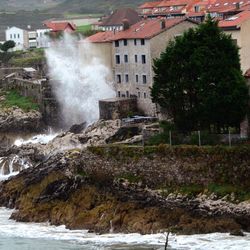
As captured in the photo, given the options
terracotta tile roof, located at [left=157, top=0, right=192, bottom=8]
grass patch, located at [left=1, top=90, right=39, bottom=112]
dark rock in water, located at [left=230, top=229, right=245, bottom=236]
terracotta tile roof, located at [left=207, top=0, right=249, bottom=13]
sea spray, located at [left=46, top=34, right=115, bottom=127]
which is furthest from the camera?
terracotta tile roof, located at [left=157, top=0, right=192, bottom=8]

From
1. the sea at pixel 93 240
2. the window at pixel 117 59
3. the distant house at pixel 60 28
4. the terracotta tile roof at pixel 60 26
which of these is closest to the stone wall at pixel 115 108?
the window at pixel 117 59

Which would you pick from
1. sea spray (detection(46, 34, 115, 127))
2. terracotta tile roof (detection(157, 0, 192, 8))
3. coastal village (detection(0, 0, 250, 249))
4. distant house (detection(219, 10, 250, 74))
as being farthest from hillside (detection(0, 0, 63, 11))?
distant house (detection(219, 10, 250, 74))

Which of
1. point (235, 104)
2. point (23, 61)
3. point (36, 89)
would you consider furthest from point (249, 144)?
point (23, 61)

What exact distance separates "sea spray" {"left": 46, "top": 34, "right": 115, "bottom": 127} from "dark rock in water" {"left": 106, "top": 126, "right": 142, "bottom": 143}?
7504 millimetres

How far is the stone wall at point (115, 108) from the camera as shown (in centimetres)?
6400

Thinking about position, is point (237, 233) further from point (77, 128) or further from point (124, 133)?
point (77, 128)

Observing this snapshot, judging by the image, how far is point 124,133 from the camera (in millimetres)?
59531

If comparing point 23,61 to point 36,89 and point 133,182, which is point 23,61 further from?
point 133,182

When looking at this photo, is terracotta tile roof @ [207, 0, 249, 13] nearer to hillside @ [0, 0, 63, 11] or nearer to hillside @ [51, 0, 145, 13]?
hillside @ [51, 0, 145, 13]

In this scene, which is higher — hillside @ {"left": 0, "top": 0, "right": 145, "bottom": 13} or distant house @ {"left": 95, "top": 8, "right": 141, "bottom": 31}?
hillside @ {"left": 0, "top": 0, "right": 145, "bottom": 13}

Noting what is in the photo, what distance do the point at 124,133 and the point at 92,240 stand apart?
45.2ft

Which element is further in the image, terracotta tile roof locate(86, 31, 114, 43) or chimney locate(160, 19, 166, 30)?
terracotta tile roof locate(86, 31, 114, 43)

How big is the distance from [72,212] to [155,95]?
27.8 feet

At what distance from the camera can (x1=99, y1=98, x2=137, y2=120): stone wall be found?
6400cm
